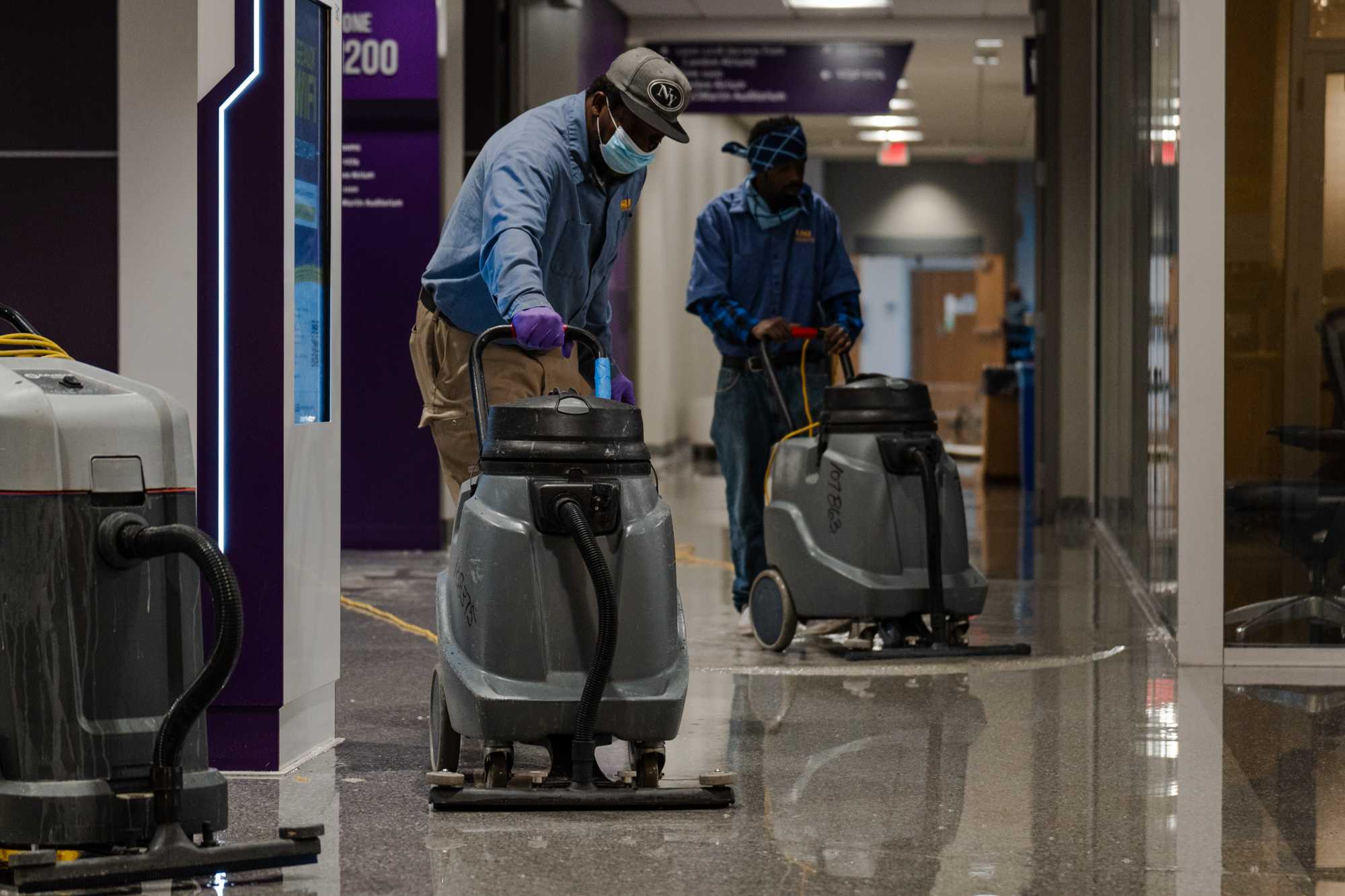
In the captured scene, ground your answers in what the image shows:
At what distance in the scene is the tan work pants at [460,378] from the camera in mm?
3846

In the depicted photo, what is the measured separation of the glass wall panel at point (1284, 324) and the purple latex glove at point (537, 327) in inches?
102

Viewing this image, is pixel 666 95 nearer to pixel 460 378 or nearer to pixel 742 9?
pixel 460 378

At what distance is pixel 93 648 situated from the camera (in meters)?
2.76

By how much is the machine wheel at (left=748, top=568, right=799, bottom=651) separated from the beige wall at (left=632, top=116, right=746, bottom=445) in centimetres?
892

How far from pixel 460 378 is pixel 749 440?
2.18 m

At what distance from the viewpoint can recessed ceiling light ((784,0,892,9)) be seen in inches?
479

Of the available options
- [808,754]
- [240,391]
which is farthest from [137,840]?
[808,754]

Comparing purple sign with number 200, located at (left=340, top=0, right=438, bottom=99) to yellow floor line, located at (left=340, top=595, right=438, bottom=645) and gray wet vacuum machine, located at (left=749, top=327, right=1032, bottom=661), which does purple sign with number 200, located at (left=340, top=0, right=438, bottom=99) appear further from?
gray wet vacuum machine, located at (left=749, top=327, right=1032, bottom=661)

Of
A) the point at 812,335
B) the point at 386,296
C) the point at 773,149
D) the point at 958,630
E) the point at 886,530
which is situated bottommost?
the point at 958,630

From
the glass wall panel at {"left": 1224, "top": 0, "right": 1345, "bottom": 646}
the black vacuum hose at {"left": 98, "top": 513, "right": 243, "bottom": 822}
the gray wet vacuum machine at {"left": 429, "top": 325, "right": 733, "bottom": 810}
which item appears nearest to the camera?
the black vacuum hose at {"left": 98, "top": 513, "right": 243, "bottom": 822}

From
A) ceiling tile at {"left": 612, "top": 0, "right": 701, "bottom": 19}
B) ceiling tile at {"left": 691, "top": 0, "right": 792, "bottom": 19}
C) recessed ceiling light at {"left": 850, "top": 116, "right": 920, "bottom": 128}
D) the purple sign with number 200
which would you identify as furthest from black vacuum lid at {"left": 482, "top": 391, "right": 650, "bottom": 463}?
recessed ceiling light at {"left": 850, "top": 116, "right": 920, "bottom": 128}

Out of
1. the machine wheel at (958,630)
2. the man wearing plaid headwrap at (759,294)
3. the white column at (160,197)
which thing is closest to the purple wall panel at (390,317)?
the man wearing plaid headwrap at (759,294)

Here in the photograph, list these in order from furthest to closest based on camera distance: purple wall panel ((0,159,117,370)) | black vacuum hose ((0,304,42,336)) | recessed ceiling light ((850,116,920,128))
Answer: recessed ceiling light ((850,116,920,128))
purple wall panel ((0,159,117,370))
black vacuum hose ((0,304,42,336))

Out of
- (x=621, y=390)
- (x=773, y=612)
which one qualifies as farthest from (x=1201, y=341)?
(x=621, y=390)
